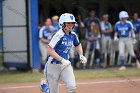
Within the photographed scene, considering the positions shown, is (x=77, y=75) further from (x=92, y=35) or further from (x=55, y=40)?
(x=55, y=40)

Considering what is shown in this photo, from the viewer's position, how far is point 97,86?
11.0 m

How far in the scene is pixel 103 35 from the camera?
15.8 metres

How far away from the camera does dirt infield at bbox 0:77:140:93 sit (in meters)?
10.4

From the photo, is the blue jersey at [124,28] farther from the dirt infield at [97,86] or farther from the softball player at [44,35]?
the dirt infield at [97,86]

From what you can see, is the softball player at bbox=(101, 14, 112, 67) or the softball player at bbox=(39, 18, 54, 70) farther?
the softball player at bbox=(101, 14, 112, 67)

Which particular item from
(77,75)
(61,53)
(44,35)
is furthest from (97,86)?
(44,35)

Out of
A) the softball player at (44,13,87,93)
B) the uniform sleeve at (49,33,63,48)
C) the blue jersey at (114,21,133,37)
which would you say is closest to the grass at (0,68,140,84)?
the blue jersey at (114,21,133,37)

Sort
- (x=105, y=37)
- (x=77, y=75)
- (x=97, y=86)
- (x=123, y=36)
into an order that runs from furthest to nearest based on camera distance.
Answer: (x=105, y=37) → (x=123, y=36) → (x=77, y=75) → (x=97, y=86)

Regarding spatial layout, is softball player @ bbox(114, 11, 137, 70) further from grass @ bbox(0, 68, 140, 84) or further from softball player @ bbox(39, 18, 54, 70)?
softball player @ bbox(39, 18, 54, 70)

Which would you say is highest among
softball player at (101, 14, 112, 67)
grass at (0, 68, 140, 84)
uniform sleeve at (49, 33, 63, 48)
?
uniform sleeve at (49, 33, 63, 48)

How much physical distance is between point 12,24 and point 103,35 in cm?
362

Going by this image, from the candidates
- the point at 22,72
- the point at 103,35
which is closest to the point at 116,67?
the point at 103,35

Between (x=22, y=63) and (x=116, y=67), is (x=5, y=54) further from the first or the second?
(x=116, y=67)

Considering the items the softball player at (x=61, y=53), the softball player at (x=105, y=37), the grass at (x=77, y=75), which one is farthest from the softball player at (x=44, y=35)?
the softball player at (x=61, y=53)
